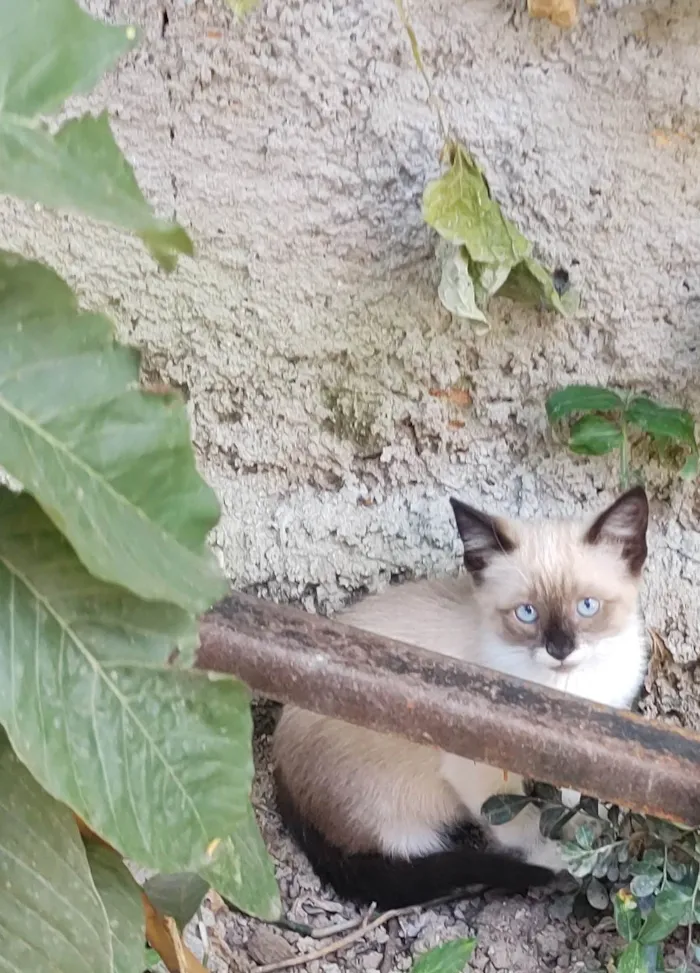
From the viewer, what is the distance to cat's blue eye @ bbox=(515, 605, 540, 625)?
1308 millimetres

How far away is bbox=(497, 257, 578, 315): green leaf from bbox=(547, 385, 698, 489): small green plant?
0.43 feet

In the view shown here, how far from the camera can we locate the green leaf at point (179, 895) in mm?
909

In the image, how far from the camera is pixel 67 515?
0.43 m

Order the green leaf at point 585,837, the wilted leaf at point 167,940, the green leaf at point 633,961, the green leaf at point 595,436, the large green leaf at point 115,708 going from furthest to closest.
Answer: the green leaf at point 595,436, the green leaf at point 585,837, the green leaf at point 633,961, the wilted leaf at point 167,940, the large green leaf at point 115,708

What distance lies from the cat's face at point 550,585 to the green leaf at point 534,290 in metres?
0.33

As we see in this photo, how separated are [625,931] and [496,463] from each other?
0.71 metres

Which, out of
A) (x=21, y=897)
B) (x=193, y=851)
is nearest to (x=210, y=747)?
(x=193, y=851)

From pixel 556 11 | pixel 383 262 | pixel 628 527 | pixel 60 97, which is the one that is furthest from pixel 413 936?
pixel 556 11

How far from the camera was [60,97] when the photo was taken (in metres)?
0.43

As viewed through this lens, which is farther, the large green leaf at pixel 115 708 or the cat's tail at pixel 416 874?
the cat's tail at pixel 416 874

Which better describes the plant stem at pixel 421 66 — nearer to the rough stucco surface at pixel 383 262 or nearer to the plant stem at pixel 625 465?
the rough stucco surface at pixel 383 262

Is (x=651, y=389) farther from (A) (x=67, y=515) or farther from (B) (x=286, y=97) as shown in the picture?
(A) (x=67, y=515)

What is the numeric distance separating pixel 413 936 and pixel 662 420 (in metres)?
0.87

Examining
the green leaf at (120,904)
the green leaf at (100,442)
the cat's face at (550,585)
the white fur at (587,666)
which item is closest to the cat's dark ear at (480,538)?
the cat's face at (550,585)
